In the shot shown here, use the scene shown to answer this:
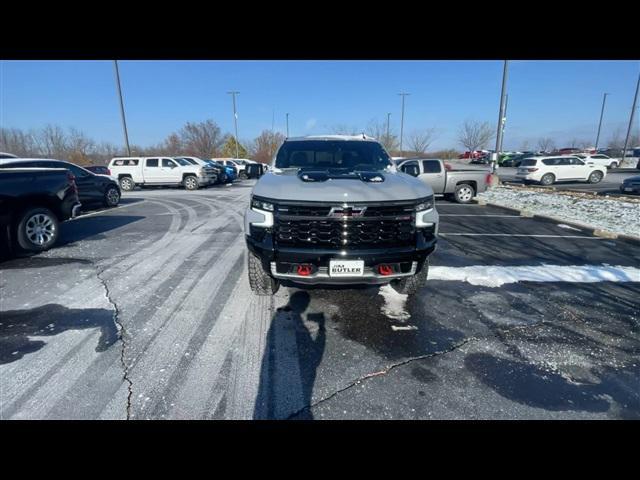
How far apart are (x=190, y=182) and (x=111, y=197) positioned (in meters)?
6.49

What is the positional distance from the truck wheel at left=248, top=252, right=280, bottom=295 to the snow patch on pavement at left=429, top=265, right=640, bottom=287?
2.38m

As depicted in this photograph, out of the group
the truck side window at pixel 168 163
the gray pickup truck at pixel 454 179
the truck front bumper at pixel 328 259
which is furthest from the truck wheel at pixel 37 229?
the truck side window at pixel 168 163

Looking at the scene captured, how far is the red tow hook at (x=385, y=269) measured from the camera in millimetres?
2932

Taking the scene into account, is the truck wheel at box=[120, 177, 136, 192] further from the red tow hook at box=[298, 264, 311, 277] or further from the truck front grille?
the red tow hook at box=[298, 264, 311, 277]

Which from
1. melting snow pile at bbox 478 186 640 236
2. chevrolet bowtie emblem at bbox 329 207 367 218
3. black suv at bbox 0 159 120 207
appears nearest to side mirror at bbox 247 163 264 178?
chevrolet bowtie emblem at bbox 329 207 367 218

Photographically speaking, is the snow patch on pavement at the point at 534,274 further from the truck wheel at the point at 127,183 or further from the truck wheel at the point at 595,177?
the truck wheel at the point at 595,177

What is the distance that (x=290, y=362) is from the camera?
8.34 ft

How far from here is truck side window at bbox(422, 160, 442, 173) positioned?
1239cm

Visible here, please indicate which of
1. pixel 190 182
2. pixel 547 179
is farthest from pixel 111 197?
pixel 547 179

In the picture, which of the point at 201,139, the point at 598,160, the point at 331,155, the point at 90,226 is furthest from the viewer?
the point at 201,139

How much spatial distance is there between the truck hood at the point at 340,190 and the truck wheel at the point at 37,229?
5.18m

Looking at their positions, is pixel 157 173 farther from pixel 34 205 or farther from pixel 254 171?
pixel 254 171
